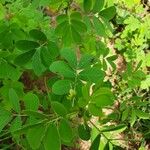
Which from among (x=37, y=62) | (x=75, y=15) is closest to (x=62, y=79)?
(x=37, y=62)

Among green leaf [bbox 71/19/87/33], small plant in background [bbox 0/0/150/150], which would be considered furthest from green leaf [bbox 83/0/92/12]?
green leaf [bbox 71/19/87/33]

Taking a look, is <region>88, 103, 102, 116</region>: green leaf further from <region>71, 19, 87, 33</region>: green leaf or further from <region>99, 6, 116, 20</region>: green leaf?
<region>99, 6, 116, 20</region>: green leaf

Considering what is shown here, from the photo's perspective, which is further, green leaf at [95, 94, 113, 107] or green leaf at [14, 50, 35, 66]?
green leaf at [14, 50, 35, 66]

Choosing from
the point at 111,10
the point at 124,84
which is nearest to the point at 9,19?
the point at 111,10

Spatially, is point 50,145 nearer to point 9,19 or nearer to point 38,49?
point 38,49

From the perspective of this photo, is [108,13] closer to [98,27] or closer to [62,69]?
[98,27]
